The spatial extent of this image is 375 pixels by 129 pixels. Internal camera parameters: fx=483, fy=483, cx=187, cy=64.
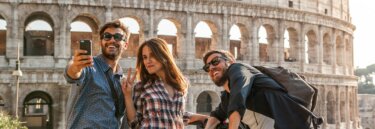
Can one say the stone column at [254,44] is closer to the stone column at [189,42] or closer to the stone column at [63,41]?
the stone column at [189,42]

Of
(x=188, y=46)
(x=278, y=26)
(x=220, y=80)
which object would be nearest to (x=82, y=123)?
(x=220, y=80)

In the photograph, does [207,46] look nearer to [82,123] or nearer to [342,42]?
[342,42]

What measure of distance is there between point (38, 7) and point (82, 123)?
675 inches

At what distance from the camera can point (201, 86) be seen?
22328mm

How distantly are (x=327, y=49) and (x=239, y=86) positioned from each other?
25.6 m

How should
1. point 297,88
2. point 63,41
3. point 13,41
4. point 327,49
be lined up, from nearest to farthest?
1. point 297,88
2. point 13,41
3. point 63,41
4. point 327,49

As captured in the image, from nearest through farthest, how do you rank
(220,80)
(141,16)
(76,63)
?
1. (76,63)
2. (220,80)
3. (141,16)

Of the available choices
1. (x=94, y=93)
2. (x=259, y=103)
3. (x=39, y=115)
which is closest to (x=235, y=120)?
(x=259, y=103)

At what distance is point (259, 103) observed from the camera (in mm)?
4020

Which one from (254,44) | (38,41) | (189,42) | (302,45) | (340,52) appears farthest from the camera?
(340,52)

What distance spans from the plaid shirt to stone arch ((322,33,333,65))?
2505cm

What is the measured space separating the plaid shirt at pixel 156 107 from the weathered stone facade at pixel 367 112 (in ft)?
129

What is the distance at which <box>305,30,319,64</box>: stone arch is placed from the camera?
2670cm

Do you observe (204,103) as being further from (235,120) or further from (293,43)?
(235,120)
